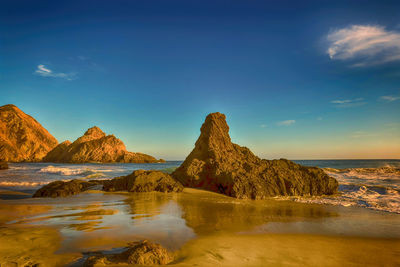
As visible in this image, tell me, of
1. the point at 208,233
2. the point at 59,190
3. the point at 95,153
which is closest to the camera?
the point at 208,233

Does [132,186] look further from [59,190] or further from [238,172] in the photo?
[238,172]

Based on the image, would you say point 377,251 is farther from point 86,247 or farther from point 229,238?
point 86,247

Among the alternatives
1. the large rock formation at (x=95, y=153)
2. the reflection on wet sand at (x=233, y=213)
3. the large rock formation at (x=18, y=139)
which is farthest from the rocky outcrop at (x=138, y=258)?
the large rock formation at (x=18, y=139)

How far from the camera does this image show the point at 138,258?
241 centimetres

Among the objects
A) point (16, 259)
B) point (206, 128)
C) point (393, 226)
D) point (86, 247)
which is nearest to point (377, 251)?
point (393, 226)

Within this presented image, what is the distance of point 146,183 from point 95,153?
7034 centimetres

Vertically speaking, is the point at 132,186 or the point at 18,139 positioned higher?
the point at 18,139

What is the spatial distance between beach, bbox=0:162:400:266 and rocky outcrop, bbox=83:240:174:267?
0.19 m

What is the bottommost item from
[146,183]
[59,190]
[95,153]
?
[59,190]

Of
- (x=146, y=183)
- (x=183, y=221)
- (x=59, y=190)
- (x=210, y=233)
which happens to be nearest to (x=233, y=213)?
(x=183, y=221)

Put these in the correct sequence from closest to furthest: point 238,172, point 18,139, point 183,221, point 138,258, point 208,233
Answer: point 138,258
point 208,233
point 183,221
point 238,172
point 18,139

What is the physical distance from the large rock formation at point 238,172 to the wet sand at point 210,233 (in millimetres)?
1759

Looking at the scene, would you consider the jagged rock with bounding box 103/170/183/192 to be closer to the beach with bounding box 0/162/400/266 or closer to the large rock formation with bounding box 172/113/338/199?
the large rock formation with bounding box 172/113/338/199

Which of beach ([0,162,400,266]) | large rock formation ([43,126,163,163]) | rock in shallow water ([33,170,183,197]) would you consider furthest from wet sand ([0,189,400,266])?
large rock formation ([43,126,163,163])
